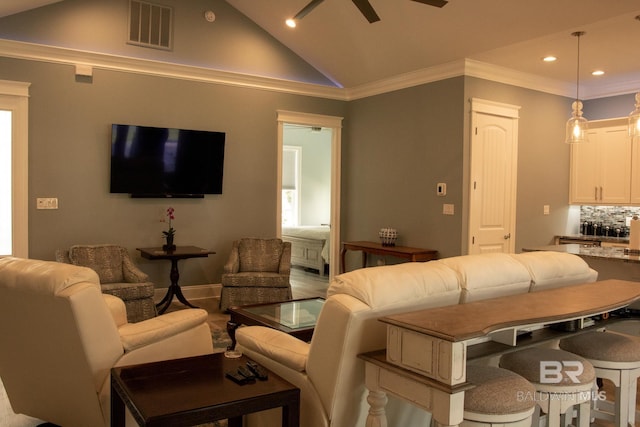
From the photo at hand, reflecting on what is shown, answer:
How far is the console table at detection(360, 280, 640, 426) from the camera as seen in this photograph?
1.78 meters

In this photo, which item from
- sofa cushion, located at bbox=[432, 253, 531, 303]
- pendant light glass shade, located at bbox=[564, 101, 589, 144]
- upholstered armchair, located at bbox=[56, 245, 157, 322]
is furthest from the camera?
upholstered armchair, located at bbox=[56, 245, 157, 322]

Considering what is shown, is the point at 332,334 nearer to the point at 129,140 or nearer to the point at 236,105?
the point at 129,140

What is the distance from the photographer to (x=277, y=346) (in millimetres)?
2391

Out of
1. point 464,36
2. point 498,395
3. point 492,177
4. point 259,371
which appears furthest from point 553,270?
point 492,177

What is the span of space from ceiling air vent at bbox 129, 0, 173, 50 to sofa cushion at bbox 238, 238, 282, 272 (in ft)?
8.47

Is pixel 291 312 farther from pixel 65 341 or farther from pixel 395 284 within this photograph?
pixel 395 284

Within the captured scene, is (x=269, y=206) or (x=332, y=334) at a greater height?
(x=269, y=206)

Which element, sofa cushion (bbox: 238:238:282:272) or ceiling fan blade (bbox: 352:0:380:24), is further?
sofa cushion (bbox: 238:238:282:272)

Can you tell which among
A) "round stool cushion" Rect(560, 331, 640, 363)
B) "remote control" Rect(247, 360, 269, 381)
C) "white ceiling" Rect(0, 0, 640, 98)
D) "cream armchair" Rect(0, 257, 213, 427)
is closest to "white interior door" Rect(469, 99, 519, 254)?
"white ceiling" Rect(0, 0, 640, 98)

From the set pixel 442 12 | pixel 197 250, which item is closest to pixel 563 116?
pixel 442 12

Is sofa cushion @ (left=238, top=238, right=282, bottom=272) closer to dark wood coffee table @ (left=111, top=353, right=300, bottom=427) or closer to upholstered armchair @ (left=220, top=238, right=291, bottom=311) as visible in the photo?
upholstered armchair @ (left=220, top=238, right=291, bottom=311)

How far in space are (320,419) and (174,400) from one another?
23.2 inches

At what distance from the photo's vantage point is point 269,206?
7098 millimetres

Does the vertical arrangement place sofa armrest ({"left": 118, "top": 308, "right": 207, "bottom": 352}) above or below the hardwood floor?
above
